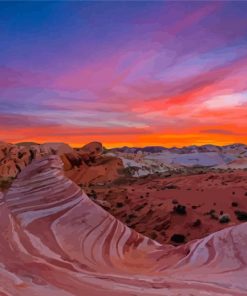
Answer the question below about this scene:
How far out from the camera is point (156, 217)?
84.1 feet

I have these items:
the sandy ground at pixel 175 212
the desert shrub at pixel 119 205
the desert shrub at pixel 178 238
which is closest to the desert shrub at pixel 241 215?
the sandy ground at pixel 175 212

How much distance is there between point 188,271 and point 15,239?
320cm

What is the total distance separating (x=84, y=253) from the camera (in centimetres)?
742

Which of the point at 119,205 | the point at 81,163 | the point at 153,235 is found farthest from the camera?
the point at 81,163

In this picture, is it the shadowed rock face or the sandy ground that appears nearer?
the shadowed rock face

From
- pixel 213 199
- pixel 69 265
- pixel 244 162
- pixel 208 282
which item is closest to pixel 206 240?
pixel 208 282

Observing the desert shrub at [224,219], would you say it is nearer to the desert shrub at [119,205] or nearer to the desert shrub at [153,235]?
the desert shrub at [153,235]

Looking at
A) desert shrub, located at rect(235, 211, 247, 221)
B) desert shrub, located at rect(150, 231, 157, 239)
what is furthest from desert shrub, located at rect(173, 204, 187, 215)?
desert shrub, located at rect(150, 231, 157, 239)

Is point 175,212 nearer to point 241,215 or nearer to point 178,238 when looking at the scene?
point 241,215

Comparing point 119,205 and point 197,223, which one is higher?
point 197,223

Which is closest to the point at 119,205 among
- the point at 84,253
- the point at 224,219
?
the point at 224,219

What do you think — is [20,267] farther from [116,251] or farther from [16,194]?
[16,194]

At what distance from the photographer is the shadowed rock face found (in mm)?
5391

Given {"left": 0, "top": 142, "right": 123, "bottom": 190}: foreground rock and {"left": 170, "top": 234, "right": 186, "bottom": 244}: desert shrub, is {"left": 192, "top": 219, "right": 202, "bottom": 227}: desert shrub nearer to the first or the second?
{"left": 170, "top": 234, "right": 186, "bottom": 244}: desert shrub
